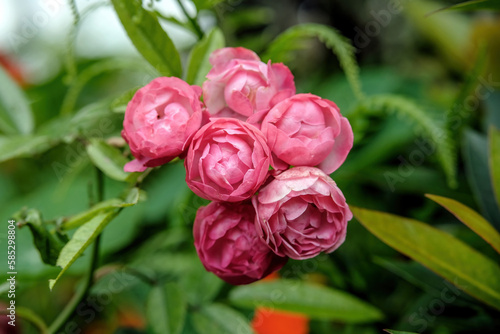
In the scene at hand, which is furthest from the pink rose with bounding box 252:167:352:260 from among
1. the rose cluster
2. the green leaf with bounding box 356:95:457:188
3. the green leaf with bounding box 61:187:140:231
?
the green leaf with bounding box 356:95:457:188

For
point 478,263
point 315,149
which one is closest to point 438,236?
point 478,263

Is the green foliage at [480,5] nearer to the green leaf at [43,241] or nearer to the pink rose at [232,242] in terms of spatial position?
the pink rose at [232,242]

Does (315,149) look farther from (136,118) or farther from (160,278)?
(160,278)

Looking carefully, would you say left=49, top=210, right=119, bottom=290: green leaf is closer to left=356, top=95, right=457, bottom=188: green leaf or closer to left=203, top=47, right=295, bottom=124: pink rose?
left=203, top=47, right=295, bottom=124: pink rose

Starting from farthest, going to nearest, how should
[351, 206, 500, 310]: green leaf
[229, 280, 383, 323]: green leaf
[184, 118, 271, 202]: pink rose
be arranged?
[229, 280, 383, 323]: green leaf, [351, 206, 500, 310]: green leaf, [184, 118, 271, 202]: pink rose

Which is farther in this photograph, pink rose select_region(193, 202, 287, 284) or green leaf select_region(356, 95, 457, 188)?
green leaf select_region(356, 95, 457, 188)

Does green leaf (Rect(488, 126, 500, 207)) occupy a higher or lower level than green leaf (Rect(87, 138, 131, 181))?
lower
